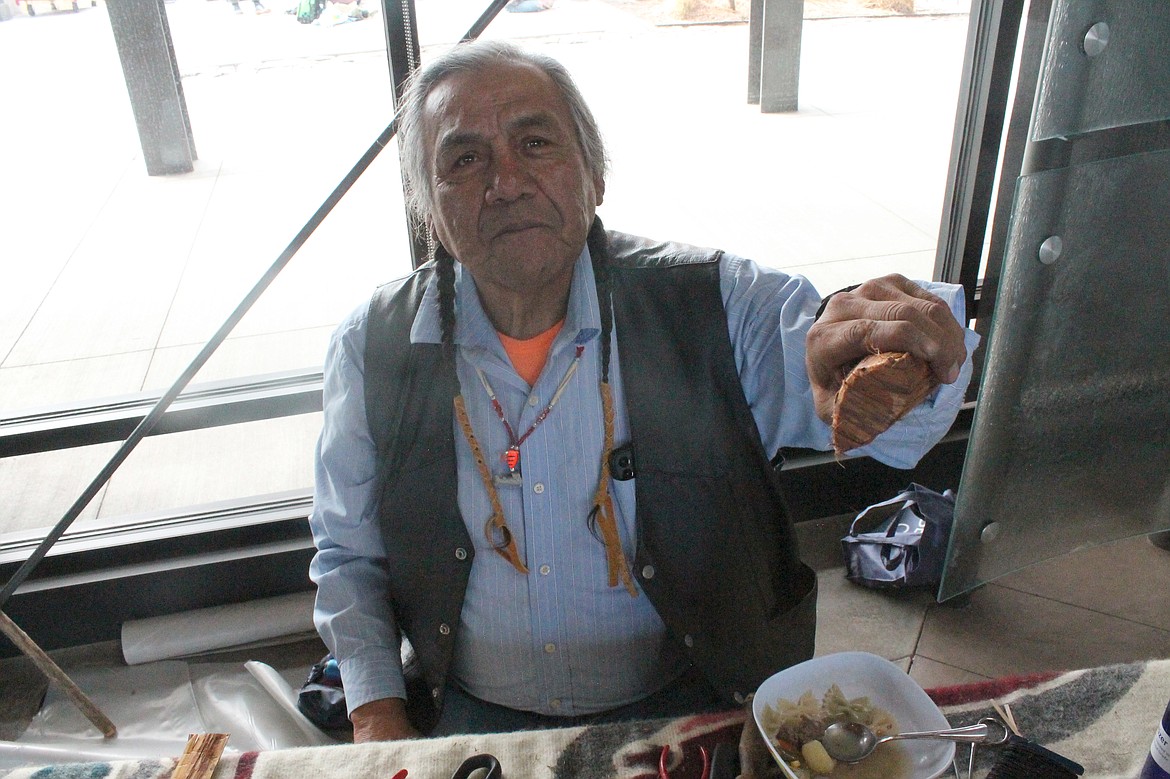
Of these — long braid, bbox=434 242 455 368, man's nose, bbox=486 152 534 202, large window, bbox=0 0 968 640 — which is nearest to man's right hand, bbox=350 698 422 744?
long braid, bbox=434 242 455 368

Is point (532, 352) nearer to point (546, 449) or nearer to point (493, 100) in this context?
point (546, 449)

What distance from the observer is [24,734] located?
1858mm

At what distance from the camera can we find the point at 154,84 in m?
1.87

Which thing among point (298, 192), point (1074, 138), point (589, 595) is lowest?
point (589, 595)

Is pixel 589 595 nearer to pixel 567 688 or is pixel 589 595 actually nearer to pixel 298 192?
pixel 567 688

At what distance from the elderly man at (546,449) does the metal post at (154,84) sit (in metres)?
0.86

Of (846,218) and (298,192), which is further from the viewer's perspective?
(846,218)

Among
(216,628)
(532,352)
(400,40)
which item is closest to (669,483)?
(532,352)

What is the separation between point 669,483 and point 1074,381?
0.52 meters

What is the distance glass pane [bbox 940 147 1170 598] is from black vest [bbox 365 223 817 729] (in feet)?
0.87

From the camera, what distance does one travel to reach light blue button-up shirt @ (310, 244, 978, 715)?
1.20 metres

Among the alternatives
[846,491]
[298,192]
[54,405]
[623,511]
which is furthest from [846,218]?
[54,405]

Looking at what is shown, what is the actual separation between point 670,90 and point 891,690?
1.84 meters

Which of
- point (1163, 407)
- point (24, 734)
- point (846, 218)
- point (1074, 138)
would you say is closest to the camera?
point (1074, 138)
